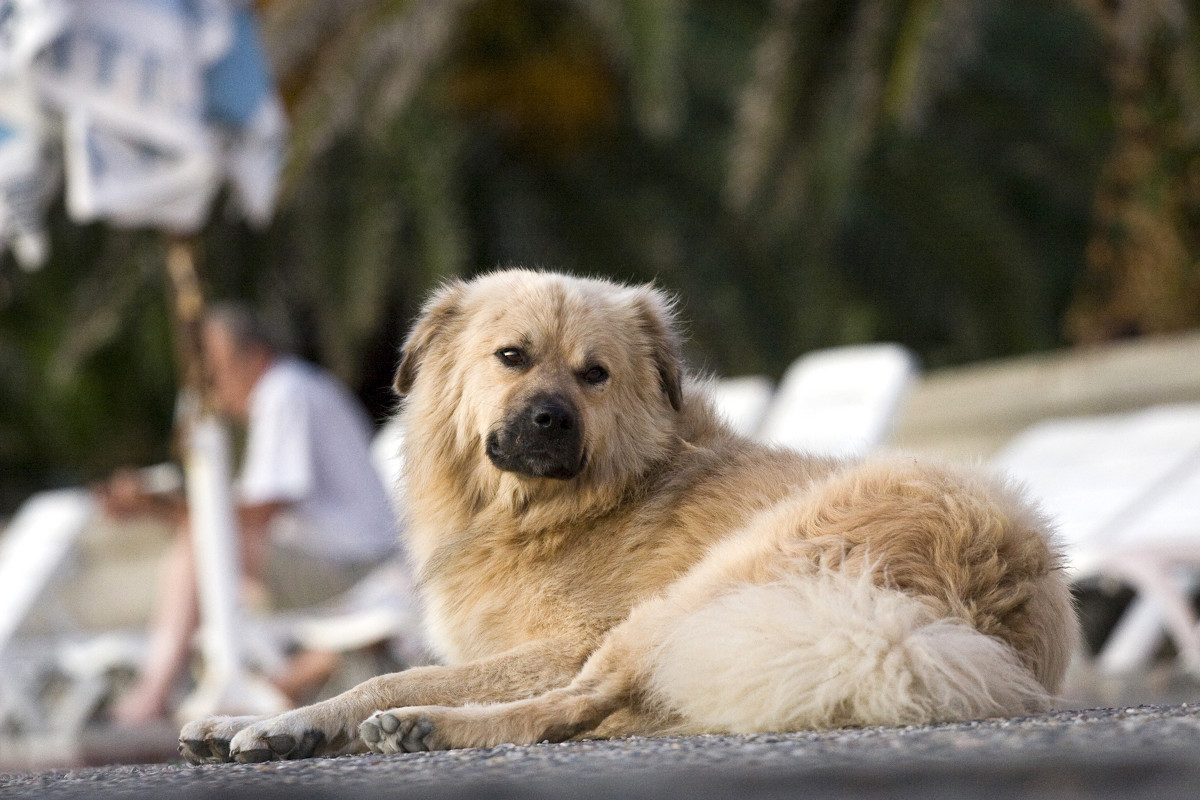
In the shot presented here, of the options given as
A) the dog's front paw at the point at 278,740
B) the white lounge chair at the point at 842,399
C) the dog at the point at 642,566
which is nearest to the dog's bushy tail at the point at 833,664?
the dog at the point at 642,566

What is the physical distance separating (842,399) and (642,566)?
16.7 ft

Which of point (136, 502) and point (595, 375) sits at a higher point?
point (595, 375)

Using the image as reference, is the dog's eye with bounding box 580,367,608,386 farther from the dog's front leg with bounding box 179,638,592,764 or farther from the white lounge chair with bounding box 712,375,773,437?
the white lounge chair with bounding box 712,375,773,437

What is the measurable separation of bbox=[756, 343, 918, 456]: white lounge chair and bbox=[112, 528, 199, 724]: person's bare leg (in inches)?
136

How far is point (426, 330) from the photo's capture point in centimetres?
391

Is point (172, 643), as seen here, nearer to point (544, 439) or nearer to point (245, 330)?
point (245, 330)

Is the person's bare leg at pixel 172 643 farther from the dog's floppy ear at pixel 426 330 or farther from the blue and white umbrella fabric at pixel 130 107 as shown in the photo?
the dog's floppy ear at pixel 426 330

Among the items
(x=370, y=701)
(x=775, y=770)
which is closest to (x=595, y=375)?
(x=370, y=701)

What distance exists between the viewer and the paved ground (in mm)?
1827

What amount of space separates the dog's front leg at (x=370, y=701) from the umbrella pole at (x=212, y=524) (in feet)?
12.3

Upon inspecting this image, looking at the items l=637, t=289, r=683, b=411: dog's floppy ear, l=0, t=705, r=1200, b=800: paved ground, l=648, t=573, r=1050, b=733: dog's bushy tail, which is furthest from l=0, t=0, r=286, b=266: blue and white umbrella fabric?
l=648, t=573, r=1050, b=733: dog's bushy tail

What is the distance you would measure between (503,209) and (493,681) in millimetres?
8271

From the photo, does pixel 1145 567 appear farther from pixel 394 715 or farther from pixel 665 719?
pixel 394 715

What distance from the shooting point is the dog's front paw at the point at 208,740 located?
119 inches
